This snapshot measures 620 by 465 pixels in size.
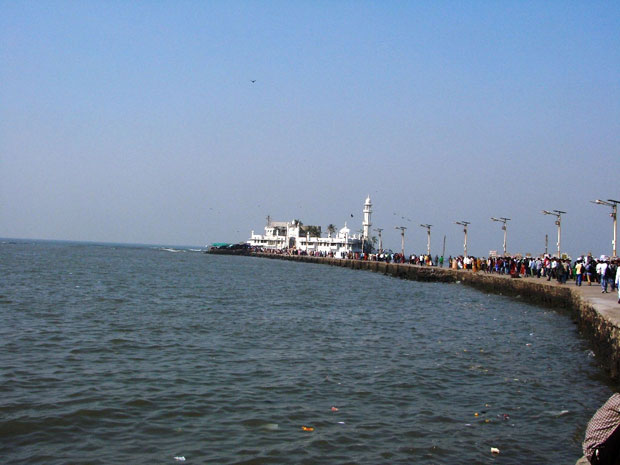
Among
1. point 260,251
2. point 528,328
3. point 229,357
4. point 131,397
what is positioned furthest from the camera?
point 260,251

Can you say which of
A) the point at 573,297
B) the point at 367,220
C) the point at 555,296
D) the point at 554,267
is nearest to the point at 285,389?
the point at 573,297

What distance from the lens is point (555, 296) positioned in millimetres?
29359

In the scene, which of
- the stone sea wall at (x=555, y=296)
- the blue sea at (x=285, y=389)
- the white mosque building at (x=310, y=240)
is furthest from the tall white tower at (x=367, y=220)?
the blue sea at (x=285, y=389)

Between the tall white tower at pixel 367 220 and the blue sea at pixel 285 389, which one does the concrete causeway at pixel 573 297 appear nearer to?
the blue sea at pixel 285 389

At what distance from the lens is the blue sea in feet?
27.4

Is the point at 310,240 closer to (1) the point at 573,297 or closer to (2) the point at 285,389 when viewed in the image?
(1) the point at 573,297

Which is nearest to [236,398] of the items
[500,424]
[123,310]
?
[500,424]

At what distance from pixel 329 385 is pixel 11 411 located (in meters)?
5.32

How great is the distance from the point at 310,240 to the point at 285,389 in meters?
117

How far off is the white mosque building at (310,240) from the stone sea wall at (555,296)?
4394 cm

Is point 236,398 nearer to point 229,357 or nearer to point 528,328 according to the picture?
point 229,357

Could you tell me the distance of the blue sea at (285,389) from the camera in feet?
27.4

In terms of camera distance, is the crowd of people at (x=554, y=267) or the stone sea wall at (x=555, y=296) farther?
the crowd of people at (x=554, y=267)

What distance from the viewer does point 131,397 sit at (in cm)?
1046
